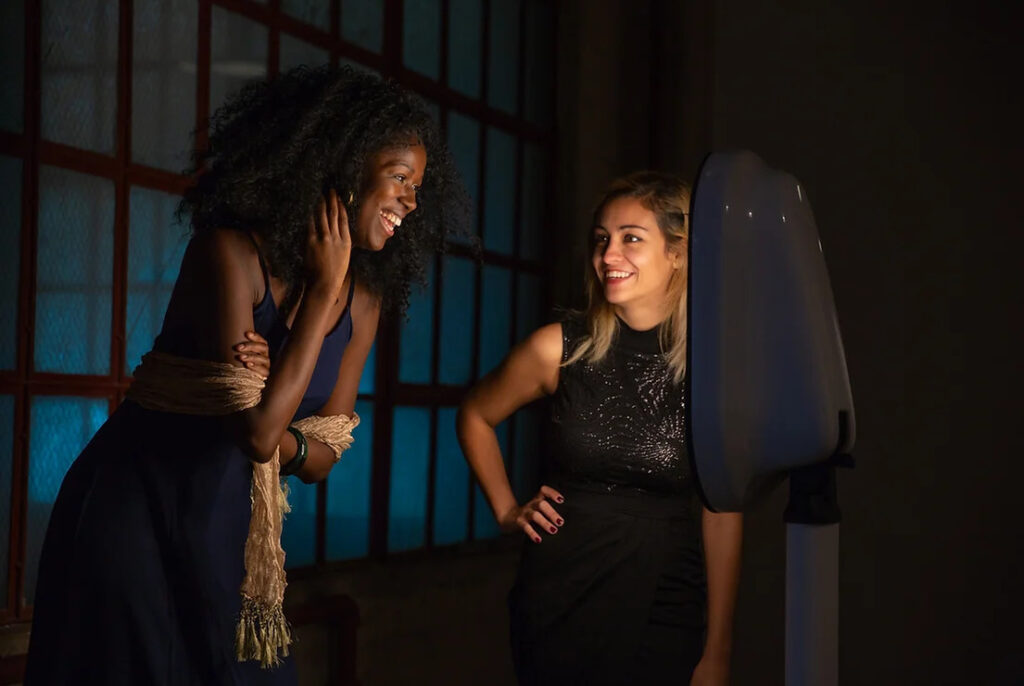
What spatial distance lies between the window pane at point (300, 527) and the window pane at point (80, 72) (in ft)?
3.42

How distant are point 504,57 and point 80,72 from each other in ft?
6.07

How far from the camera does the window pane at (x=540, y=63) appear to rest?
4.02 meters

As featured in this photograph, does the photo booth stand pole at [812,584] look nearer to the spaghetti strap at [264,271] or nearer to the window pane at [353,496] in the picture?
the spaghetti strap at [264,271]

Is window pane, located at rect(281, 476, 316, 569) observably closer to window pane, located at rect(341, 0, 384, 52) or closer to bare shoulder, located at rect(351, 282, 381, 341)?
bare shoulder, located at rect(351, 282, 381, 341)

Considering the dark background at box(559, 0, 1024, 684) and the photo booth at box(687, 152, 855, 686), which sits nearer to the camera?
the photo booth at box(687, 152, 855, 686)

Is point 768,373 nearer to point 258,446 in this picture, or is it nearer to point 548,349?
point 258,446

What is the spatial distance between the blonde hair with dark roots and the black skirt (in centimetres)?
29

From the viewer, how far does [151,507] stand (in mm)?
1620

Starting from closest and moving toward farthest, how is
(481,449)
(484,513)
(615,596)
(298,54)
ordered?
(615,596) < (481,449) < (298,54) < (484,513)

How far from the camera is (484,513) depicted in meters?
3.83

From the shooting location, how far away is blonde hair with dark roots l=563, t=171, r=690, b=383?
2.21m

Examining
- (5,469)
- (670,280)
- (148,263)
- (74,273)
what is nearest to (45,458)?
(5,469)

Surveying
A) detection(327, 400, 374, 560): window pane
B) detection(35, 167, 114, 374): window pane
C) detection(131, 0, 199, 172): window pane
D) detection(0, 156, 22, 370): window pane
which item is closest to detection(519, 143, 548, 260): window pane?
detection(327, 400, 374, 560): window pane

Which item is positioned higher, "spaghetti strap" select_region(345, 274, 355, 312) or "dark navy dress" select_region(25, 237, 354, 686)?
"spaghetti strap" select_region(345, 274, 355, 312)
